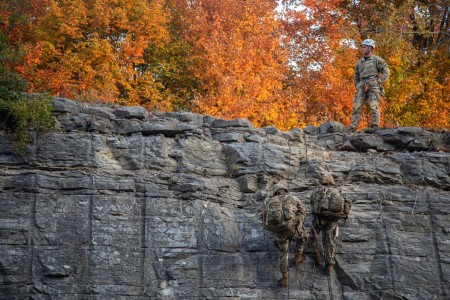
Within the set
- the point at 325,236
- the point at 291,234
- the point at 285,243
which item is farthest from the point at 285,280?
the point at 325,236

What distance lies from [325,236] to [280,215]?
4.92 ft

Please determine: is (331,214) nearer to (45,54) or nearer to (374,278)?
(374,278)

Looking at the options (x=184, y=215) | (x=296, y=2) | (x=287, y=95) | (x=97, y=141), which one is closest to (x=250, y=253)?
(x=184, y=215)

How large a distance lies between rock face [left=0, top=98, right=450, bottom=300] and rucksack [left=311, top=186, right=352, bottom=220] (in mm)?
827

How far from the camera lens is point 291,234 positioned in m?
17.5

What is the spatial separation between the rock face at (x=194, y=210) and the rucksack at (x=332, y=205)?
2.71 ft

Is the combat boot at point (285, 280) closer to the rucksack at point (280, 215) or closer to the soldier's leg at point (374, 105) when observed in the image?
the rucksack at point (280, 215)

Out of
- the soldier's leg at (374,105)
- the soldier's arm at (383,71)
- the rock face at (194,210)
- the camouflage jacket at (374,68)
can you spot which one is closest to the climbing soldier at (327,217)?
the rock face at (194,210)

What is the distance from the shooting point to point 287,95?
2941 centimetres

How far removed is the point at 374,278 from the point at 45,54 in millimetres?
15380

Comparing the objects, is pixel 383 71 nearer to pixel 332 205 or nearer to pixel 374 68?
pixel 374 68

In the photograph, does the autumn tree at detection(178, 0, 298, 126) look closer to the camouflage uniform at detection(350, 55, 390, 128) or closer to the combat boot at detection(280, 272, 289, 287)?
the camouflage uniform at detection(350, 55, 390, 128)

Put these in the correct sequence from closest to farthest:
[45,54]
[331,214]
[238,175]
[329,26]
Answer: [331,214]
[238,175]
[45,54]
[329,26]

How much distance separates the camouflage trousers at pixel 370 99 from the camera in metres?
21.2
